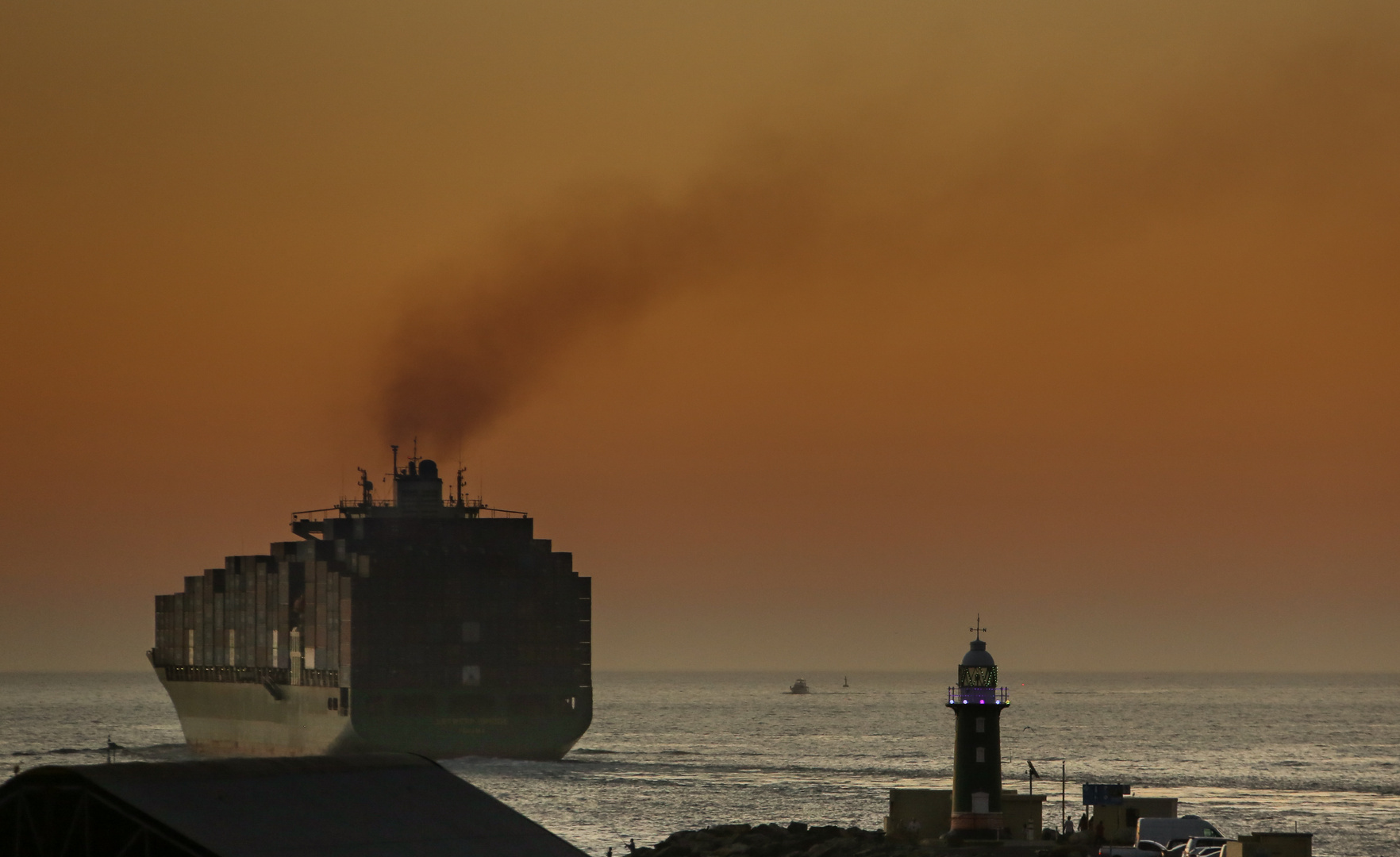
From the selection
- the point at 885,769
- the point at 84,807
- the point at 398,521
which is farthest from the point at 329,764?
the point at 398,521

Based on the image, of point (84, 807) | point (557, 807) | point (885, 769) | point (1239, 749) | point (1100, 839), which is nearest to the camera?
point (84, 807)

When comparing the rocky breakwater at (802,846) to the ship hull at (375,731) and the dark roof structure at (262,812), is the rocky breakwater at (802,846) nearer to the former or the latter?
the dark roof structure at (262,812)

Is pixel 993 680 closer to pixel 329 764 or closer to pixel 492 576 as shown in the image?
pixel 329 764

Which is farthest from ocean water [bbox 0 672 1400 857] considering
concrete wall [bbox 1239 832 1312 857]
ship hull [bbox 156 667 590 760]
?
concrete wall [bbox 1239 832 1312 857]

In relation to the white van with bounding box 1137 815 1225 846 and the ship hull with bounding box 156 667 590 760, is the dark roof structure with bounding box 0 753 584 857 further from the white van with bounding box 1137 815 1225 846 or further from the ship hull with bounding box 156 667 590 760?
the ship hull with bounding box 156 667 590 760

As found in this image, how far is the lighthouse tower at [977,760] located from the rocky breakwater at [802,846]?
25.4 inches

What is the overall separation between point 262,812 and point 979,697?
2669 cm

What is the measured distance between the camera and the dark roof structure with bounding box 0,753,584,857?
78.4 ft

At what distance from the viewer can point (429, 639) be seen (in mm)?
122375

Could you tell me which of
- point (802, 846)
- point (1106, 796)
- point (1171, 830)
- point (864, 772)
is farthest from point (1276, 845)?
point (864, 772)

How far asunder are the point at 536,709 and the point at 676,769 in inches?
389

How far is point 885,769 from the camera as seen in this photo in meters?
118

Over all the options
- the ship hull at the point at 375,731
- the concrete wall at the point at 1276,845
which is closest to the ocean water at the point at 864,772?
the ship hull at the point at 375,731

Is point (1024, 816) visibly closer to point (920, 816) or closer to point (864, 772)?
point (920, 816)
